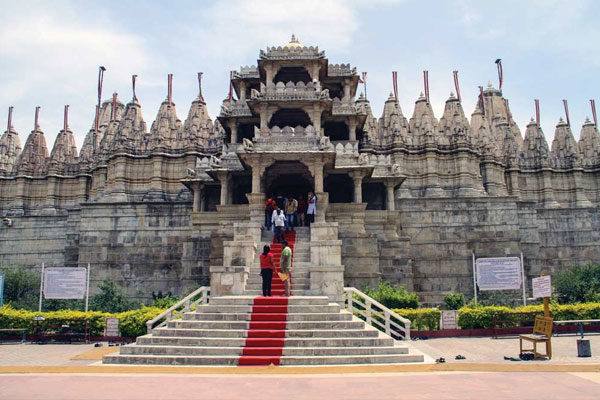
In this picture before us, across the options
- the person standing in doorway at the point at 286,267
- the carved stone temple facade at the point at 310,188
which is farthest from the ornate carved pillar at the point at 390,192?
the person standing in doorway at the point at 286,267

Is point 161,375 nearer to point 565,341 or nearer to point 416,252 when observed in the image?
point 565,341

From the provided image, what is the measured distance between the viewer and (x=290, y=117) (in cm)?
3000

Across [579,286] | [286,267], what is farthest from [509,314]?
[286,267]

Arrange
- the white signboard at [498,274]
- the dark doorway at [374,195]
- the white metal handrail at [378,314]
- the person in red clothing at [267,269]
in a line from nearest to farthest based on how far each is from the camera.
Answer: the person in red clothing at [267,269] < the white metal handrail at [378,314] < the white signboard at [498,274] < the dark doorway at [374,195]

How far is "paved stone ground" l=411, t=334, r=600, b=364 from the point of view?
1338 cm

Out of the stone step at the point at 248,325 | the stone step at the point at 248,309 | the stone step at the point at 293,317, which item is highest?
the stone step at the point at 248,309

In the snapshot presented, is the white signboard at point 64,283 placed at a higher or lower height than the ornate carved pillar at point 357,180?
lower

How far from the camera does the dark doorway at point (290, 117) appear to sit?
1161 inches

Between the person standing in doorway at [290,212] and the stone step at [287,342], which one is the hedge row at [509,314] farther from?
the person standing in doorway at [290,212]

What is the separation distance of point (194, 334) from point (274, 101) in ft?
54.6

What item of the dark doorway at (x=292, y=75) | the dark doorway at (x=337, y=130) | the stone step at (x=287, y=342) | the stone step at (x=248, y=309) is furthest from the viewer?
the dark doorway at (x=337, y=130)

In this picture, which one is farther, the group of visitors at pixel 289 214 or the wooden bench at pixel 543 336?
the group of visitors at pixel 289 214

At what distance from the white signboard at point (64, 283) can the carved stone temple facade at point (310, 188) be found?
16.5ft

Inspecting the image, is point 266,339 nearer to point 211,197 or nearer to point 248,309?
point 248,309
